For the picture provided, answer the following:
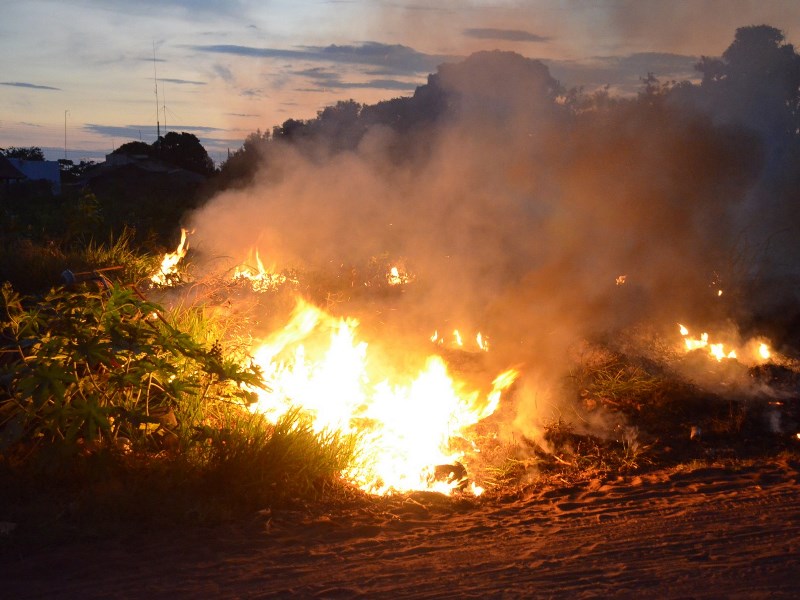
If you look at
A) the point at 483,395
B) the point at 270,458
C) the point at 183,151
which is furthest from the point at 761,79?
the point at 183,151

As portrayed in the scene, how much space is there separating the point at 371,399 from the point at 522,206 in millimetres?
3309

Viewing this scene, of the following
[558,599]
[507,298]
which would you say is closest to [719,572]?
[558,599]

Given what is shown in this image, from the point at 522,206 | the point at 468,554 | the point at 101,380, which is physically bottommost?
the point at 468,554

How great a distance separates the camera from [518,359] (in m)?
7.06

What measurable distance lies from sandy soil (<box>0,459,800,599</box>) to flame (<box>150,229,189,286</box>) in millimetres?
4192

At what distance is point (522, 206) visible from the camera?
8.45 m

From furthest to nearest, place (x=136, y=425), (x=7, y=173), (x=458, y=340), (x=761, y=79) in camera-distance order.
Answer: (x=7, y=173) → (x=761, y=79) → (x=458, y=340) → (x=136, y=425)

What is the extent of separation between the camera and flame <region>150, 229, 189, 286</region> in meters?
7.93

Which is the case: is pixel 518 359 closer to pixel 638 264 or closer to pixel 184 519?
pixel 638 264

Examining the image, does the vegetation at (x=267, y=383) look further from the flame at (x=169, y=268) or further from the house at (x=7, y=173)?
the house at (x=7, y=173)

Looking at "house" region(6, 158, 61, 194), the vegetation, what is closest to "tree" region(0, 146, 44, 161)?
"house" region(6, 158, 61, 194)

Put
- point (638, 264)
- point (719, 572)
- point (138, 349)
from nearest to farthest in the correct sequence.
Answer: point (719, 572) → point (138, 349) → point (638, 264)

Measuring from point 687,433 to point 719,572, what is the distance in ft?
8.21

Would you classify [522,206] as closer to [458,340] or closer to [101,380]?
[458,340]
